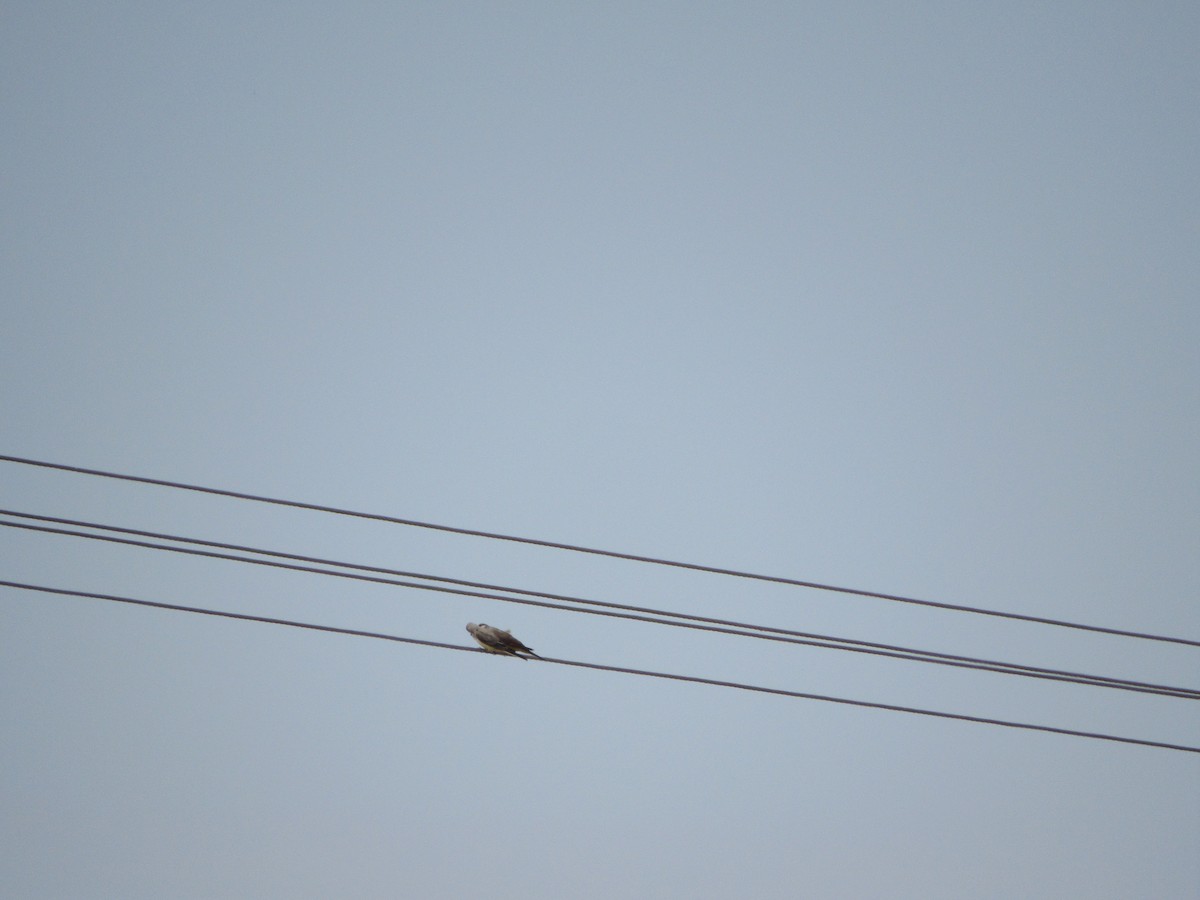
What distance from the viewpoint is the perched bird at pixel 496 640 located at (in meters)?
12.4

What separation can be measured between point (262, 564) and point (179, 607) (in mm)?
1035

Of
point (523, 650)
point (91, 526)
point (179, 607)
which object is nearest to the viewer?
point (91, 526)

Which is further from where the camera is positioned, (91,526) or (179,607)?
(179,607)

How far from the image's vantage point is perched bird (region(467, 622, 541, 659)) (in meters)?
12.4

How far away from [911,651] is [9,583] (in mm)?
8127

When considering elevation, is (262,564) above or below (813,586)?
below

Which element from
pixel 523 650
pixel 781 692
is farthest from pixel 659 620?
pixel 523 650

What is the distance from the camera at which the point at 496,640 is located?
1243 cm

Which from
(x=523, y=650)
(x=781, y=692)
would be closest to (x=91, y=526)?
(x=523, y=650)

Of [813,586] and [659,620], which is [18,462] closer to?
[659,620]

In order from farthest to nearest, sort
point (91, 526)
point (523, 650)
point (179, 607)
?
point (523, 650)
point (179, 607)
point (91, 526)

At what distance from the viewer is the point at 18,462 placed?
10.4m

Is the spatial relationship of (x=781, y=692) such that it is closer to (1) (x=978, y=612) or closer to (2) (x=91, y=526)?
A: (1) (x=978, y=612)

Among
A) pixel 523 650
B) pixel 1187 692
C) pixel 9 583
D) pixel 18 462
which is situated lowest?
pixel 9 583
